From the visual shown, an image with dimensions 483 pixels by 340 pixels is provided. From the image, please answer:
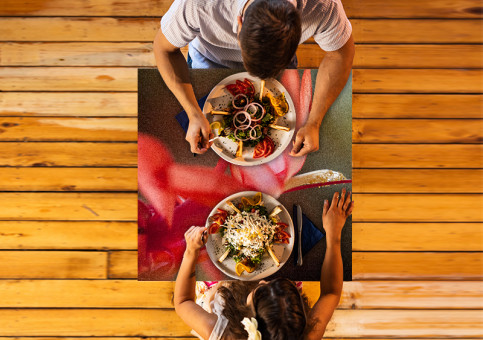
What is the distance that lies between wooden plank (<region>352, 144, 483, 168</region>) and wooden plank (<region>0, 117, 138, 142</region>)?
5.51 ft

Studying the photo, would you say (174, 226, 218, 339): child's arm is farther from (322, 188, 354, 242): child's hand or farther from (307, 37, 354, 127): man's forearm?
(307, 37, 354, 127): man's forearm

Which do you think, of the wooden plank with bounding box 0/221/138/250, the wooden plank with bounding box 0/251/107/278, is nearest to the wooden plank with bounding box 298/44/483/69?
the wooden plank with bounding box 0/221/138/250

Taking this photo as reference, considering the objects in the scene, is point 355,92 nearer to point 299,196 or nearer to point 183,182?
point 299,196

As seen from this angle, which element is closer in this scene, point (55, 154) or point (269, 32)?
point (269, 32)

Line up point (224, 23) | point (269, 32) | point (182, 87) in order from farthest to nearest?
point (182, 87) < point (224, 23) < point (269, 32)

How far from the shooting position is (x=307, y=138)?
1.54 meters

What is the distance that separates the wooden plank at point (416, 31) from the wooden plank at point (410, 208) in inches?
41.1

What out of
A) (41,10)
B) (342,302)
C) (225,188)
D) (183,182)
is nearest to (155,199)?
(183,182)

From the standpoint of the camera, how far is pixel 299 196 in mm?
1609

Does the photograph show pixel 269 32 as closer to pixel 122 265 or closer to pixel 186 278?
pixel 186 278

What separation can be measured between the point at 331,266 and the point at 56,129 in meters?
1.91

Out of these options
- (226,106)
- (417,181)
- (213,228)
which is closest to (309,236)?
(213,228)

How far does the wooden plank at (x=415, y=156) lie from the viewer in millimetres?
2305

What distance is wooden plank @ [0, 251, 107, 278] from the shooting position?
2271 mm
